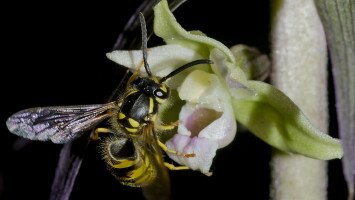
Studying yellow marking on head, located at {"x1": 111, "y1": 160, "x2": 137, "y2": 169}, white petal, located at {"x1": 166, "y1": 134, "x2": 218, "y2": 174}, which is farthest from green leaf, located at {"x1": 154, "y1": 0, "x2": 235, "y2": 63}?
yellow marking on head, located at {"x1": 111, "y1": 160, "x2": 137, "y2": 169}

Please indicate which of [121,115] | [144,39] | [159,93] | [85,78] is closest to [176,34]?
[144,39]

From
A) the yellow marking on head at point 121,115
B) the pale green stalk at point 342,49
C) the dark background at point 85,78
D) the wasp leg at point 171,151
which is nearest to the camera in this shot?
the pale green stalk at point 342,49

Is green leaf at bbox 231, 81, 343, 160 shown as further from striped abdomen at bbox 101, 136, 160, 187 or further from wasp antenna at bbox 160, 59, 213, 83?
striped abdomen at bbox 101, 136, 160, 187

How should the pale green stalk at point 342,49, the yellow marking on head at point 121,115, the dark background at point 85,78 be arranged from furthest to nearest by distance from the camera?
the dark background at point 85,78
the yellow marking on head at point 121,115
the pale green stalk at point 342,49

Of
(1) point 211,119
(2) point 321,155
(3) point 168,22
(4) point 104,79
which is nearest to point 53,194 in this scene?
(1) point 211,119

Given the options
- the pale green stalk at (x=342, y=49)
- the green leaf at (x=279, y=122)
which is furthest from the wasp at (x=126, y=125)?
the pale green stalk at (x=342, y=49)

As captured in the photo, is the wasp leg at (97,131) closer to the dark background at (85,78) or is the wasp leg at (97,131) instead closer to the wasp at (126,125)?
the wasp at (126,125)

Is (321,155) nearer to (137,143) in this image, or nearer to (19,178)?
(137,143)
